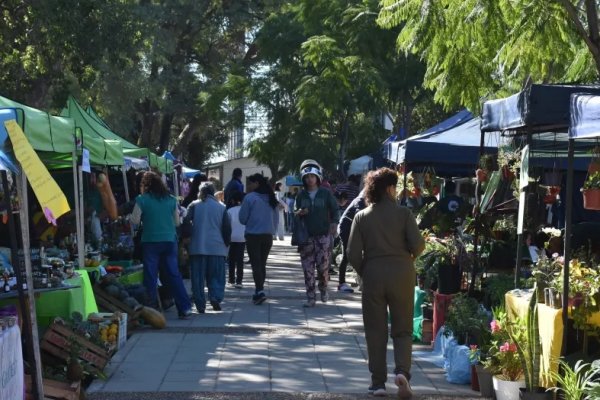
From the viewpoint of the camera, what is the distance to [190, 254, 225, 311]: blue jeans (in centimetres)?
1288

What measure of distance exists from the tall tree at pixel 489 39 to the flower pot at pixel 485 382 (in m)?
2.85

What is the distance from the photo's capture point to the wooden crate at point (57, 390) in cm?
710

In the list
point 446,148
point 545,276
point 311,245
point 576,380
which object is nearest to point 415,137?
point 446,148

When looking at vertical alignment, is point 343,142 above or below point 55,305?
above

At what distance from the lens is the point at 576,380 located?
6492mm

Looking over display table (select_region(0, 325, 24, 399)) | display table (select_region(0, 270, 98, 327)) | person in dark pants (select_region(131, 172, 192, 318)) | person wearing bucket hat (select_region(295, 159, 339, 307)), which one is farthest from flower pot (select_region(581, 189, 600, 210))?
person wearing bucket hat (select_region(295, 159, 339, 307))

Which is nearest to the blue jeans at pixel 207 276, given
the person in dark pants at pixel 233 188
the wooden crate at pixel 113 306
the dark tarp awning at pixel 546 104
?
the wooden crate at pixel 113 306

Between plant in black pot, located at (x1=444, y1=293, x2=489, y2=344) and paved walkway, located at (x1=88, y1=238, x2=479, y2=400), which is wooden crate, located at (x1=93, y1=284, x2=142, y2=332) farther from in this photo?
plant in black pot, located at (x1=444, y1=293, x2=489, y2=344)

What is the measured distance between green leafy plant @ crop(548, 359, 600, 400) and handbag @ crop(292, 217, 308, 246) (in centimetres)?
652

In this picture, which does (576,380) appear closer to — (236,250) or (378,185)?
(378,185)

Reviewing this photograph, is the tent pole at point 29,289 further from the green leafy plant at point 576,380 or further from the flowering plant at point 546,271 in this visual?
the flowering plant at point 546,271

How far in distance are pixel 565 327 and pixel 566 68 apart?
5.96m

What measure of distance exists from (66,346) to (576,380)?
13.2 feet

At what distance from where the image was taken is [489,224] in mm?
10062
